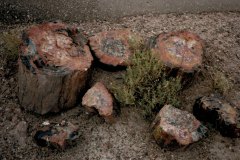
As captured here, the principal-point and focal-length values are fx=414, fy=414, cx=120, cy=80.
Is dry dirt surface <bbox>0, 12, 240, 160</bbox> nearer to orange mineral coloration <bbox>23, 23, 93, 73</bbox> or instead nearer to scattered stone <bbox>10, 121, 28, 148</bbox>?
scattered stone <bbox>10, 121, 28, 148</bbox>

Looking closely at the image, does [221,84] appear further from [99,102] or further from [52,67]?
[52,67]

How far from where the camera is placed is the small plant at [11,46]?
4801 mm

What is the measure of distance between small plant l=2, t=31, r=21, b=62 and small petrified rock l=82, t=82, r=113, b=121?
106 cm

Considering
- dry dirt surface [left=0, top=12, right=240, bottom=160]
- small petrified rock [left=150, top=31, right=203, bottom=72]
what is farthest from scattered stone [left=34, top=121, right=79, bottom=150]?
small petrified rock [left=150, top=31, right=203, bottom=72]

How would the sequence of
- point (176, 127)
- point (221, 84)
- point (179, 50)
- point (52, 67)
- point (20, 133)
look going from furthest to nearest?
point (221, 84) → point (179, 50) → point (20, 133) → point (176, 127) → point (52, 67)

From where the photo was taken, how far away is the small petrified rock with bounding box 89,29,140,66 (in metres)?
4.65

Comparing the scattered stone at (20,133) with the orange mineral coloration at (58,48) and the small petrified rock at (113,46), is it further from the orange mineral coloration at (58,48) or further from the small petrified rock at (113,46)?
the small petrified rock at (113,46)

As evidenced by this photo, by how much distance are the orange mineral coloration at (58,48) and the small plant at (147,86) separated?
0.52 metres

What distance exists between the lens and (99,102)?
4434 millimetres

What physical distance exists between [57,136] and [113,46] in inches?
48.2

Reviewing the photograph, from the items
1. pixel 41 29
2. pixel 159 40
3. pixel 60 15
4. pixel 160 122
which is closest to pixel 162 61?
pixel 159 40

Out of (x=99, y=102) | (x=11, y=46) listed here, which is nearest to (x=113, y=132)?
(x=99, y=102)

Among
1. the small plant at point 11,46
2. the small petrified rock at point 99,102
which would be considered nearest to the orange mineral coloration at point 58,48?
the small petrified rock at point 99,102

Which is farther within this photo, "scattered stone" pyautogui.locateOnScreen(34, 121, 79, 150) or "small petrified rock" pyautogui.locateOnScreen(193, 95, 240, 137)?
"small petrified rock" pyautogui.locateOnScreen(193, 95, 240, 137)
